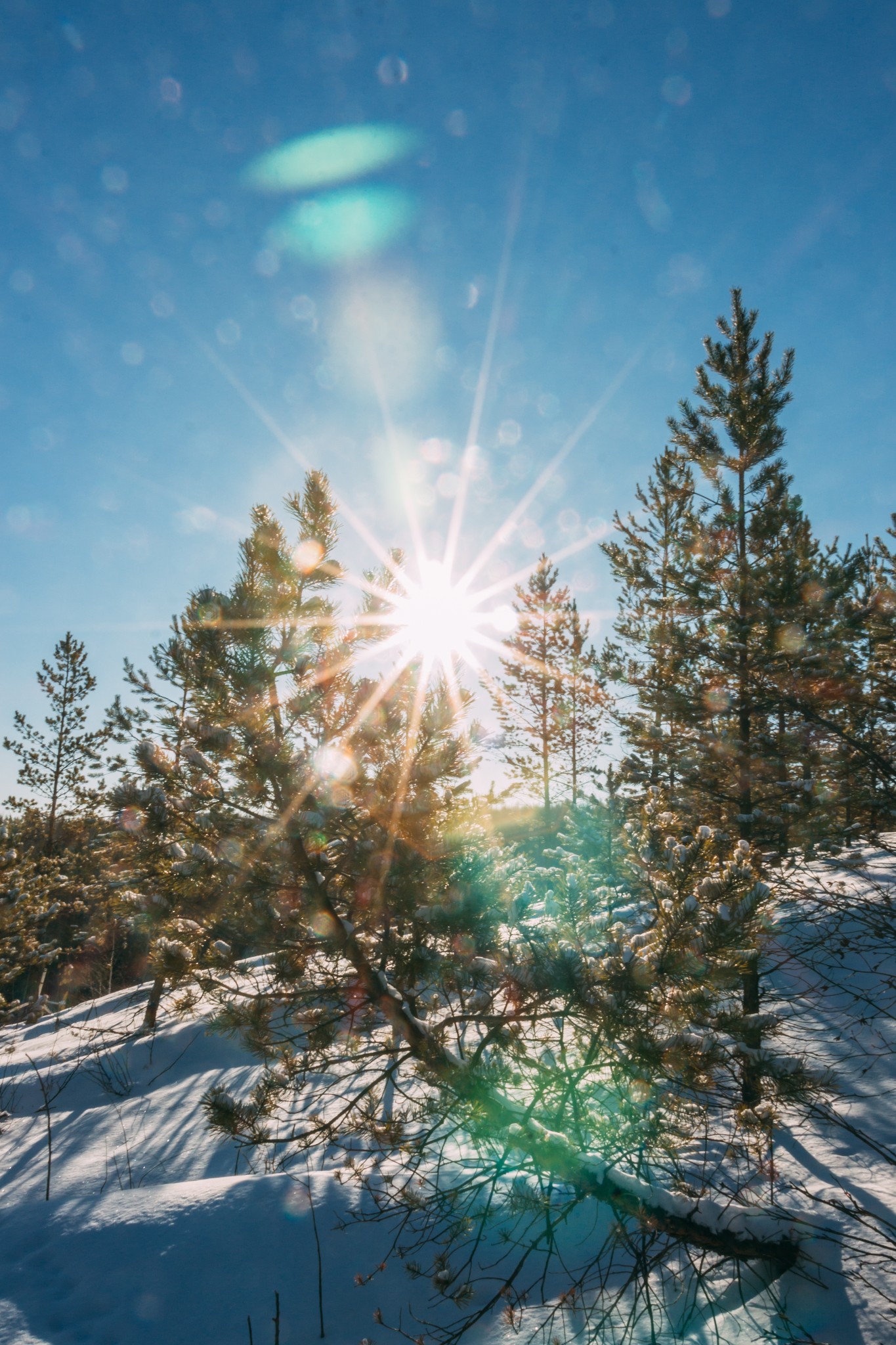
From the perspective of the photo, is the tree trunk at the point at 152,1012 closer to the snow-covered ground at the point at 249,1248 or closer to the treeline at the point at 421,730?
the treeline at the point at 421,730

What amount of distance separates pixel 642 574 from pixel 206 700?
24.6 ft

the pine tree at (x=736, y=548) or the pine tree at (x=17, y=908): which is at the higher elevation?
the pine tree at (x=736, y=548)

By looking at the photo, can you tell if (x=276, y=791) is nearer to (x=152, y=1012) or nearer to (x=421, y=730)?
(x=421, y=730)

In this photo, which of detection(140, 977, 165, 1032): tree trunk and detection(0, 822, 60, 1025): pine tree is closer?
detection(140, 977, 165, 1032): tree trunk

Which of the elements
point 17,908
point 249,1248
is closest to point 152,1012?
point 17,908

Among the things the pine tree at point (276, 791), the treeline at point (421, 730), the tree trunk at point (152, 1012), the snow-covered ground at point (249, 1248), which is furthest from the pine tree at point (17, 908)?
the pine tree at point (276, 791)

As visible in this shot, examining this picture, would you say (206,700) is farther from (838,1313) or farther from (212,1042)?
(212,1042)

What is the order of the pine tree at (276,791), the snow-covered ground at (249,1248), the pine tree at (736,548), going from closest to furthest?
the snow-covered ground at (249,1248), the pine tree at (276,791), the pine tree at (736,548)

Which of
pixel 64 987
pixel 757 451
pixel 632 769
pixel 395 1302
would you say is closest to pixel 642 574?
pixel 757 451

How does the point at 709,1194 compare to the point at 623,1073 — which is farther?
the point at 709,1194

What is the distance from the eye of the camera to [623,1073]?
3342 mm

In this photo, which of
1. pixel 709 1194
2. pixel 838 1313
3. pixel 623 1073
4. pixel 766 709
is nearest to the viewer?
pixel 838 1313

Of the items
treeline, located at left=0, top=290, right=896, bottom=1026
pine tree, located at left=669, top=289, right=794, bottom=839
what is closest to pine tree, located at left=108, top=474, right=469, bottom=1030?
treeline, located at left=0, top=290, right=896, bottom=1026

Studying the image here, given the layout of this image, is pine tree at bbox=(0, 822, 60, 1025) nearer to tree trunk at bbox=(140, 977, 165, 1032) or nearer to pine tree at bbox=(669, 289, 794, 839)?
tree trunk at bbox=(140, 977, 165, 1032)
